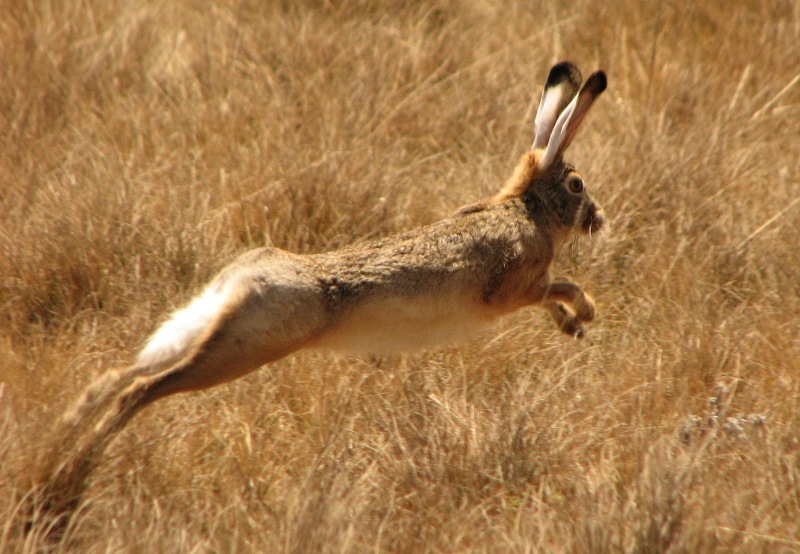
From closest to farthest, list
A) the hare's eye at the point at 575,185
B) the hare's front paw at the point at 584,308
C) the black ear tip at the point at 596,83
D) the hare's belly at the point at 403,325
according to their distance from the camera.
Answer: the hare's belly at the point at 403,325, the black ear tip at the point at 596,83, the hare's front paw at the point at 584,308, the hare's eye at the point at 575,185

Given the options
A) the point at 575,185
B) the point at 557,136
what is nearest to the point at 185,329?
the point at 557,136

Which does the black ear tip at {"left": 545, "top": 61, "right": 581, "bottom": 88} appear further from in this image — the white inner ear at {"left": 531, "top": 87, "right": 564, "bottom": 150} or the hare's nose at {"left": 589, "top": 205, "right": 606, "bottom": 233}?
the hare's nose at {"left": 589, "top": 205, "right": 606, "bottom": 233}

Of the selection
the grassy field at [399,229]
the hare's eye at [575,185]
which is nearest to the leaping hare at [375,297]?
the hare's eye at [575,185]

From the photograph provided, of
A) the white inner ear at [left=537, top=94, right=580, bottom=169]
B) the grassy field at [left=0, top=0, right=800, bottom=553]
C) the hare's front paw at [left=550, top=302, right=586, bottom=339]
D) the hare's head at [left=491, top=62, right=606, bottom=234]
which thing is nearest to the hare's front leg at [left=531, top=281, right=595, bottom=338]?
the hare's front paw at [left=550, top=302, right=586, bottom=339]

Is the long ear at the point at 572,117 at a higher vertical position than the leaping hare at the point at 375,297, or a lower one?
higher

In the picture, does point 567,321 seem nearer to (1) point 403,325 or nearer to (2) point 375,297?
(1) point 403,325

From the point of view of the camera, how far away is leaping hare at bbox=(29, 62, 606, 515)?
3.75 m

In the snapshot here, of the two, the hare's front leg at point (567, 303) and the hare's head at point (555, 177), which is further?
the hare's head at point (555, 177)

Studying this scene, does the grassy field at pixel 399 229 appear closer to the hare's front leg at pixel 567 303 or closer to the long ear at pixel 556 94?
the hare's front leg at pixel 567 303

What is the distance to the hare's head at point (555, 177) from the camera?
4.80 m

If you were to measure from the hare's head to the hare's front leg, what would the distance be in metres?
0.33

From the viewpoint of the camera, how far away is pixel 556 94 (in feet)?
16.1

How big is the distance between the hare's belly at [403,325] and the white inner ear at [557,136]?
82cm

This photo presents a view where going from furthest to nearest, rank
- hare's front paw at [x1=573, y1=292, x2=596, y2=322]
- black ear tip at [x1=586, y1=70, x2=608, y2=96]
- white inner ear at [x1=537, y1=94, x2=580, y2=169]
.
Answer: hare's front paw at [x1=573, y1=292, x2=596, y2=322]
white inner ear at [x1=537, y1=94, x2=580, y2=169]
black ear tip at [x1=586, y1=70, x2=608, y2=96]
